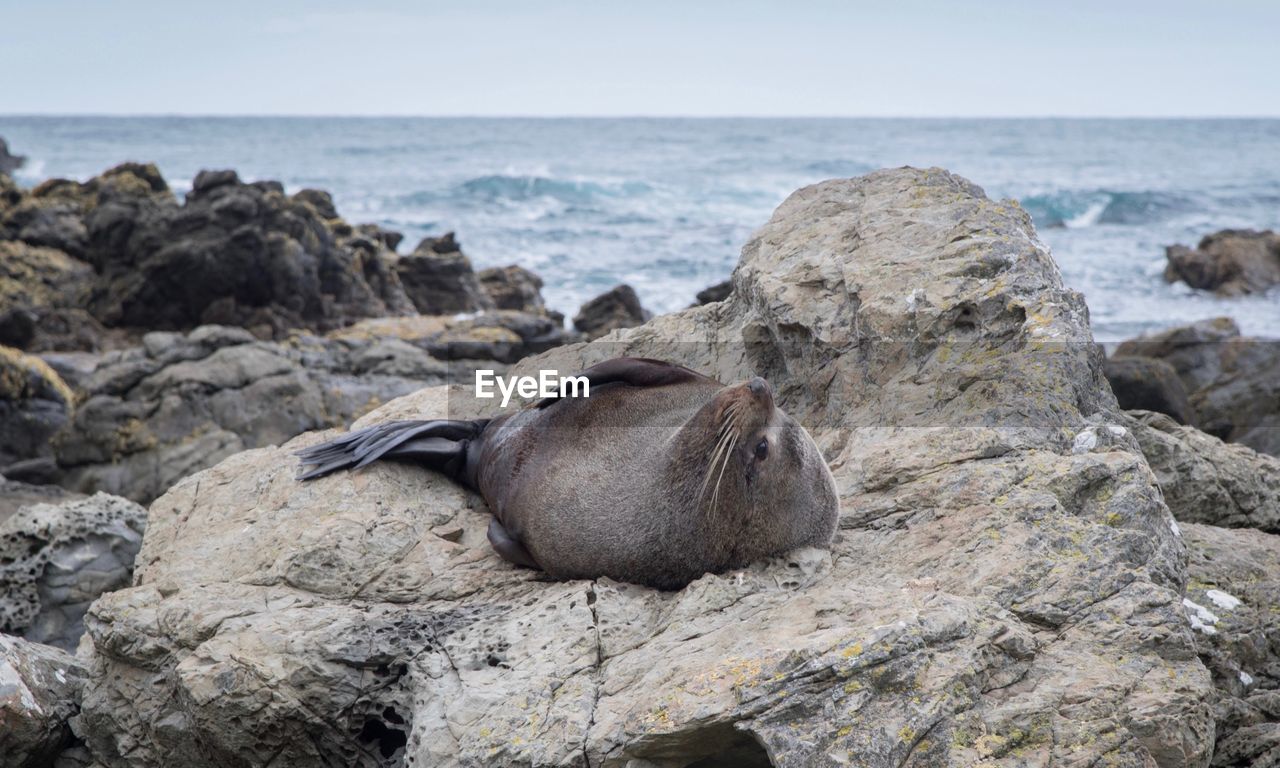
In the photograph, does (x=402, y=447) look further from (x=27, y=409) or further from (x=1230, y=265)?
A: (x=1230, y=265)

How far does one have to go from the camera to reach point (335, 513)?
5.62m

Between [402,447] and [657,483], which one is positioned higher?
[657,483]

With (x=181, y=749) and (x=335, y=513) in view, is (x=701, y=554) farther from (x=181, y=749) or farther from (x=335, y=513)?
(x=181, y=749)

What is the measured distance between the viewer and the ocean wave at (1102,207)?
38.0 m

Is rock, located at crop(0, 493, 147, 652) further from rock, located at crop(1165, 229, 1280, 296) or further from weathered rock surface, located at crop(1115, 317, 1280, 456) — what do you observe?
rock, located at crop(1165, 229, 1280, 296)

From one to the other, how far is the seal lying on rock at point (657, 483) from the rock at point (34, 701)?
2.07 meters

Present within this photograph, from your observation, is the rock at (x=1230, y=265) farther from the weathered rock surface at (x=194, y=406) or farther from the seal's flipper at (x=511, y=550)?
the seal's flipper at (x=511, y=550)

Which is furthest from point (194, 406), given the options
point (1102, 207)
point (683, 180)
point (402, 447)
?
point (683, 180)

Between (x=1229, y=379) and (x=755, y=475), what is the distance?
31.4 feet

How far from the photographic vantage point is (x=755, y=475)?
4.68 m

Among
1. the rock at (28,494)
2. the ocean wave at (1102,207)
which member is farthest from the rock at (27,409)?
the ocean wave at (1102,207)

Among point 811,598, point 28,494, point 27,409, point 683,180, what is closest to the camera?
point 811,598

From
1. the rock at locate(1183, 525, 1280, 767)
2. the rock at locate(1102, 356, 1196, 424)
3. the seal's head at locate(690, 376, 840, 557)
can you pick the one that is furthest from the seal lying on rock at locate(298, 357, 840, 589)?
the rock at locate(1102, 356, 1196, 424)

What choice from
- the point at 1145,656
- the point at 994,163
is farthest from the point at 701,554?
the point at 994,163
